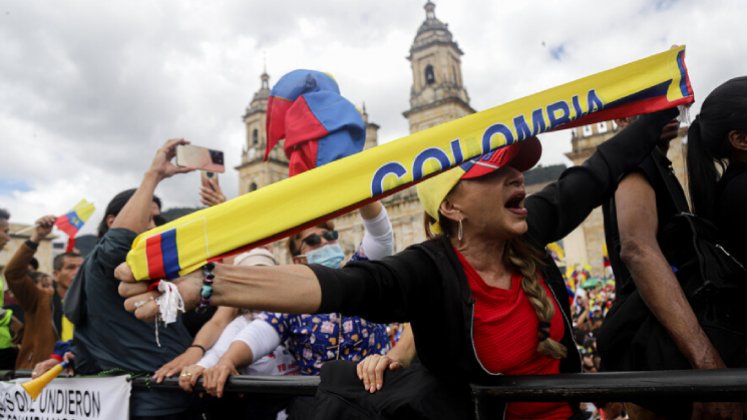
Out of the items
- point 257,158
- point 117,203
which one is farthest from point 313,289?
point 257,158

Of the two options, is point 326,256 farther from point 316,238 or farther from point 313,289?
point 313,289

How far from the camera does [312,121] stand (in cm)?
255

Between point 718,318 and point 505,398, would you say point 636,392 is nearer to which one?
point 505,398

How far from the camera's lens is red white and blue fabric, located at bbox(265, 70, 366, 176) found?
250cm

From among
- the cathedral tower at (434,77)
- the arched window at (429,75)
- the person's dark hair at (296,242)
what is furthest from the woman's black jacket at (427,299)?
the arched window at (429,75)

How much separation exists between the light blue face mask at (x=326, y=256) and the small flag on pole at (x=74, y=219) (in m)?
4.32

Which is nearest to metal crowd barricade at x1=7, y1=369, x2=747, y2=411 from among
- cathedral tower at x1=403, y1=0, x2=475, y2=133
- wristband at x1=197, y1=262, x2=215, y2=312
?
wristband at x1=197, y1=262, x2=215, y2=312

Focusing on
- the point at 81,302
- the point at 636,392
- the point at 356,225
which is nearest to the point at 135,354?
the point at 81,302

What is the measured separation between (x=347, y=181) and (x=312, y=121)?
3.55 feet

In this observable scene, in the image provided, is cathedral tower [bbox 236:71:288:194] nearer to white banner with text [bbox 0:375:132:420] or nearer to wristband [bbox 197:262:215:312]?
white banner with text [bbox 0:375:132:420]

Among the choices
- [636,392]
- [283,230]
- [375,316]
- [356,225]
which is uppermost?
[356,225]

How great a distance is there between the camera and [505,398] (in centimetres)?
155

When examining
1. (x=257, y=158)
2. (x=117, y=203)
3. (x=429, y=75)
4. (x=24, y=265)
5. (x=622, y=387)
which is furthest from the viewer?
(x=257, y=158)

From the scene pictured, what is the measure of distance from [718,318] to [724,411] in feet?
1.12
